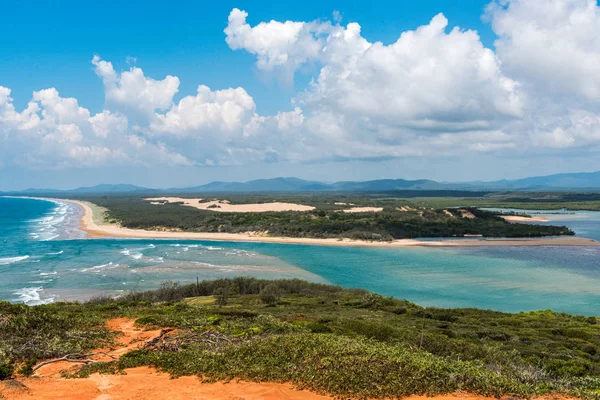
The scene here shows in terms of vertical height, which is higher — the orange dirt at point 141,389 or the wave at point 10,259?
the orange dirt at point 141,389

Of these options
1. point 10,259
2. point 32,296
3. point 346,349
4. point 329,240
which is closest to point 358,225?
point 329,240

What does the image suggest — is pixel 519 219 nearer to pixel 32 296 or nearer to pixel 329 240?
pixel 329 240

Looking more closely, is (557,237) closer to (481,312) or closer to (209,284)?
(481,312)

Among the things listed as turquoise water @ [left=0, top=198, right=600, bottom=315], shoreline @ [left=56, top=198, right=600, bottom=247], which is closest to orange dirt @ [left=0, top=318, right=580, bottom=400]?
turquoise water @ [left=0, top=198, right=600, bottom=315]

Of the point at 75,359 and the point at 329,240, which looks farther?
the point at 329,240

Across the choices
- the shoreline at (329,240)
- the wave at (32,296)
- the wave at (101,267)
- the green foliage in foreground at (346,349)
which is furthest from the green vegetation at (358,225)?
the green foliage in foreground at (346,349)

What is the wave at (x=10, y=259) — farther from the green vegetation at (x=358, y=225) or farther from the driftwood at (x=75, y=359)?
the driftwood at (x=75, y=359)
